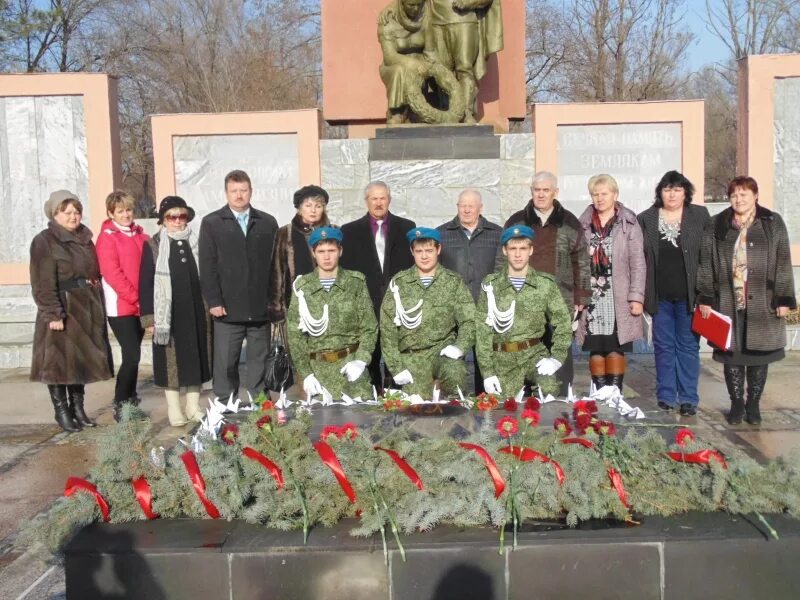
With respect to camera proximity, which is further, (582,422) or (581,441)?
(582,422)

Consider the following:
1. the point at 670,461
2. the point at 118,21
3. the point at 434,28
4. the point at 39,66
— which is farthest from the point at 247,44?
the point at 670,461

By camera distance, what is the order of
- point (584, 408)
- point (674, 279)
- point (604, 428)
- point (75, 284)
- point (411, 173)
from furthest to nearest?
point (411, 173) < point (75, 284) < point (674, 279) < point (584, 408) < point (604, 428)

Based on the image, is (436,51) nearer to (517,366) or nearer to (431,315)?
(431,315)

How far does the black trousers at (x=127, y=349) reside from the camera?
19.5 feet

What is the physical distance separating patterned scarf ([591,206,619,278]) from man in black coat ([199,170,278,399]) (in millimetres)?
2037

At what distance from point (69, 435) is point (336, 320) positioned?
2286 millimetres

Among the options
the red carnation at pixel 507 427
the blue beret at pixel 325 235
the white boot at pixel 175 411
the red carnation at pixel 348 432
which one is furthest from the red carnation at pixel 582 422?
the white boot at pixel 175 411

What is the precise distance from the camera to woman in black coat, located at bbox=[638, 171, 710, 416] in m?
5.59

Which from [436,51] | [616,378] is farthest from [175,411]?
[436,51]

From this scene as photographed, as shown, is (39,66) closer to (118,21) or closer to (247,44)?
(118,21)

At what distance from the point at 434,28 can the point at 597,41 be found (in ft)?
44.9

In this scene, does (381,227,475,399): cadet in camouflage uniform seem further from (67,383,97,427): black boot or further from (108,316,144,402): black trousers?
(67,383,97,427): black boot

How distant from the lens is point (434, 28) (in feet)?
28.1

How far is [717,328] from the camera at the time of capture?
5.41m
